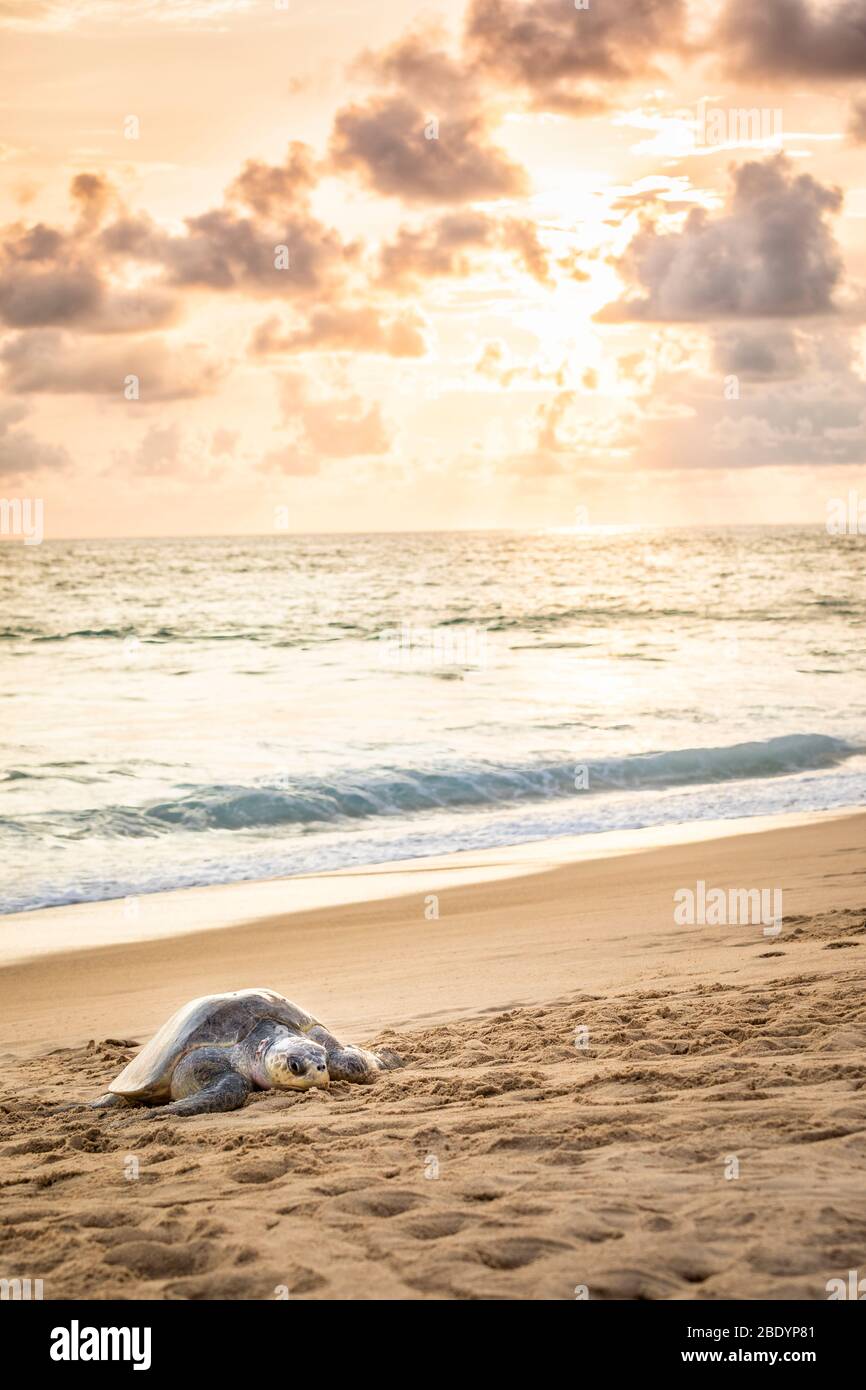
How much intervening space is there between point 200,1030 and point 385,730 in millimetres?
13177

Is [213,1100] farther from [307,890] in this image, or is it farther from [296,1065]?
[307,890]

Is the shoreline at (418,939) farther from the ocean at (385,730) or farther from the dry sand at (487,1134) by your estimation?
the ocean at (385,730)

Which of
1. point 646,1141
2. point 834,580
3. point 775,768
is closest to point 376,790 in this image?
point 775,768

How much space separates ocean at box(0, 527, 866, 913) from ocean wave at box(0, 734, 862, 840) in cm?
4

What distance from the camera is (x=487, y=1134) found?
4.08 meters

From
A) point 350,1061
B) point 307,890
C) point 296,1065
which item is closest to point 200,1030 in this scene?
point 296,1065

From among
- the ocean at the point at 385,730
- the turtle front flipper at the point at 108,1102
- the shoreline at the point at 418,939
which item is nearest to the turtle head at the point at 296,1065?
the turtle front flipper at the point at 108,1102

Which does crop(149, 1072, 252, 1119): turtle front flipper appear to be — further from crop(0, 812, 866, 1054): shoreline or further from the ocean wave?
the ocean wave

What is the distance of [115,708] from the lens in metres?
20.8

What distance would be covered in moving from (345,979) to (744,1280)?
476 cm

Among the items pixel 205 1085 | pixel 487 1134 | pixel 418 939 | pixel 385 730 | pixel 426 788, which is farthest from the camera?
pixel 385 730

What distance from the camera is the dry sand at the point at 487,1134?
10.2ft
